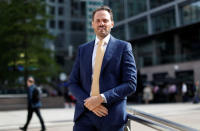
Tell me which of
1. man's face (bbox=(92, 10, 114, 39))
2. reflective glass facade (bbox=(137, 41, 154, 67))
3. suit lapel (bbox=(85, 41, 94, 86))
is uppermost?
reflective glass facade (bbox=(137, 41, 154, 67))

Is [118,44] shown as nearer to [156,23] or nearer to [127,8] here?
[156,23]

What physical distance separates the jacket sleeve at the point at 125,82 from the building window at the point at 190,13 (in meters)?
32.6

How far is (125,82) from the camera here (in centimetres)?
264

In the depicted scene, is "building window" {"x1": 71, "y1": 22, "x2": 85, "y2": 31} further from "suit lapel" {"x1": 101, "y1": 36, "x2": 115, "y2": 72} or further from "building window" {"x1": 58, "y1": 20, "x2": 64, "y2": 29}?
"suit lapel" {"x1": 101, "y1": 36, "x2": 115, "y2": 72}

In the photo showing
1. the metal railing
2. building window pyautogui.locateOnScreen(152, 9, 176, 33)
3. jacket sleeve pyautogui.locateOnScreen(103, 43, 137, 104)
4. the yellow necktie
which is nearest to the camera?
the metal railing

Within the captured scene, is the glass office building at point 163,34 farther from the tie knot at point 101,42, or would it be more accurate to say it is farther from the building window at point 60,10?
the tie knot at point 101,42

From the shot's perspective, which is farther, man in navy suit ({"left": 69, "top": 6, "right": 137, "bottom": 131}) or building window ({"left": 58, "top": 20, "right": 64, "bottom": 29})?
building window ({"left": 58, "top": 20, "right": 64, "bottom": 29})

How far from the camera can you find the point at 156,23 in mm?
40406

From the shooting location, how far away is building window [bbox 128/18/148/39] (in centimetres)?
4269

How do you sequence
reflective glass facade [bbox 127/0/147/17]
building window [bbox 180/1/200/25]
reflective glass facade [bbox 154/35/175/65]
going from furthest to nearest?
reflective glass facade [bbox 127/0/147/17] < reflective glass facade [bbox 154/35/175/65] < building window [bbox 180/1/200/25]

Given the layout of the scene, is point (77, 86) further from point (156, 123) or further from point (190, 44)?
point (190, 44)

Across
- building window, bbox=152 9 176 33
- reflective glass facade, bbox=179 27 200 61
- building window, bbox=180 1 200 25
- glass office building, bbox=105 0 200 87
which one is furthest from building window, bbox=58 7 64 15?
building window, bbox=180 1 200 25

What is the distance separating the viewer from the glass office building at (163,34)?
3525 cm

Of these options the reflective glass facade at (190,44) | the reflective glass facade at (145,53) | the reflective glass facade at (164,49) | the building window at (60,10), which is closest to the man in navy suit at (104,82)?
the reflective glass facade at (190,44)
